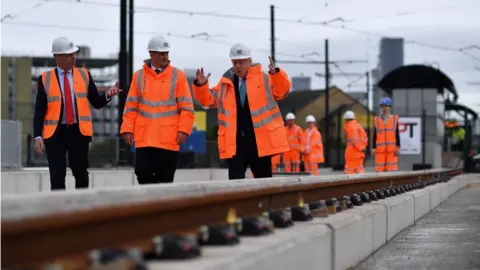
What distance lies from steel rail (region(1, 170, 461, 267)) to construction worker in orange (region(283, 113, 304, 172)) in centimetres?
2268

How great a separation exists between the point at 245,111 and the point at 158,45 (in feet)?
4.45

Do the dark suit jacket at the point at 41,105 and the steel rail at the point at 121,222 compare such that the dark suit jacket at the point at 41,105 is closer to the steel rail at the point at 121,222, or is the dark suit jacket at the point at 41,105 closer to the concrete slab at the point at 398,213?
the concrete slab at the point at 398,213

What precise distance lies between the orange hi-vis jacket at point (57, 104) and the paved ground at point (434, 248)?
3.18 meters

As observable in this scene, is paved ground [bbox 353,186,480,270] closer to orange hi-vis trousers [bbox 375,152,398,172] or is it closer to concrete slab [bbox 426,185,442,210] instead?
concrete slab [bbox 426,185,442,210]

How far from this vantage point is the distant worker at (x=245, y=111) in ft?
35.2

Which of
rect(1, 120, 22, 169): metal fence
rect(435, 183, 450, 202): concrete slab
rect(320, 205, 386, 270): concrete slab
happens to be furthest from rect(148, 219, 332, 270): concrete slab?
rect(1, 120, 22, 169): metal fence

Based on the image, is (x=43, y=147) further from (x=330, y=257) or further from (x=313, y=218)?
(x=330, y=257)

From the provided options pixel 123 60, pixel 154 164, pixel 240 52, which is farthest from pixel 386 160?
pixel 154 164

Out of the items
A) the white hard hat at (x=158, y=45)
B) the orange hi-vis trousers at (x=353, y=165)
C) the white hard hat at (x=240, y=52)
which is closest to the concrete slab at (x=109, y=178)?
the orange hi-vis trousers at (x=353, y=165)

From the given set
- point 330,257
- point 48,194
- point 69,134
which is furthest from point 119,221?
point 69,134

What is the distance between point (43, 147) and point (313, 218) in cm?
358

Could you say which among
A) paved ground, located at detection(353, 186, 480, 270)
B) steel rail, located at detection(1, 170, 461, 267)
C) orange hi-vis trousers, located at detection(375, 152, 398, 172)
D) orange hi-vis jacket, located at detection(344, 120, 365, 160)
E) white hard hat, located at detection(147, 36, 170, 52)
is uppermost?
white hard hat, located at detection(147, 36, 170, 52)

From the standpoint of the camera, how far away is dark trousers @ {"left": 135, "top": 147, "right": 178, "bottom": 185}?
10055 millimetres

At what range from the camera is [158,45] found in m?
9.92
